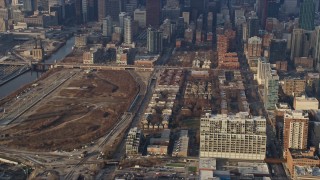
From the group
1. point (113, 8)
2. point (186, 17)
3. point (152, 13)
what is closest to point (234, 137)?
point (186, 17)

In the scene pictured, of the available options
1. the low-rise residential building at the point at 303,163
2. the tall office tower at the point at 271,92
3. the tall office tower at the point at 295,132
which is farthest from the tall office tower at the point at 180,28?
the low-rise residential building at the point at 303,163

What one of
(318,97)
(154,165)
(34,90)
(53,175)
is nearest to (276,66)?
(318,97)

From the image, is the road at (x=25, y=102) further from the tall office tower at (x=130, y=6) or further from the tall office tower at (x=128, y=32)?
the tall office tower at (x=130, y=6)

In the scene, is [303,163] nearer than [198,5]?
Yes

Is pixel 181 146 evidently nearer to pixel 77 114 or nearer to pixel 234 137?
pixel 234 137

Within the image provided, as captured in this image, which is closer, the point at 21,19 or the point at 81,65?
the point at 81,65

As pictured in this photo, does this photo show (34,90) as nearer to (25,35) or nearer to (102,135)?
(102,135)
